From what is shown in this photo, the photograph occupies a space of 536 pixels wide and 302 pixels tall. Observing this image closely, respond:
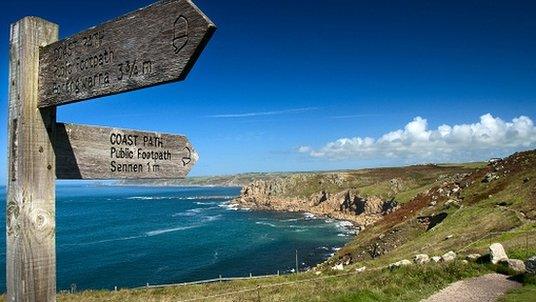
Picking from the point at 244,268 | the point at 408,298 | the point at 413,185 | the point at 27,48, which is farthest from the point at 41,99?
the point at 413,185

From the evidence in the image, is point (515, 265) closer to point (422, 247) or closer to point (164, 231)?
point (422, 247)

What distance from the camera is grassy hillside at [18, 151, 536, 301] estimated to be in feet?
45.5

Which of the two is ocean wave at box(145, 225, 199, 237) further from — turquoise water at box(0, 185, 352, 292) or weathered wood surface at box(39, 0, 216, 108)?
weathered wood surface at box(39, 0, 216, 108)

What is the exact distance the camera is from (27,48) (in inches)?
141

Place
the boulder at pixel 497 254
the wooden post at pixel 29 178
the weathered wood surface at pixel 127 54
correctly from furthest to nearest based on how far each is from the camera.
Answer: the boulder at pixel 497 254 < the wooden post at pixel 29 178 < the weathered wood surface at pixel 127 54

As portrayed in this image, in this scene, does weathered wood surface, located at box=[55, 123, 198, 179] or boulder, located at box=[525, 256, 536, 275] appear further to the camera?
boulder, located at box=[525, 256, 536, 275]

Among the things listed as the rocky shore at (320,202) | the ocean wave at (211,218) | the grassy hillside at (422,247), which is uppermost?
the grassy hillside at (422,247)

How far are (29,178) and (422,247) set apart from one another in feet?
94.6

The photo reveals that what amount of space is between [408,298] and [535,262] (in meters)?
4.67

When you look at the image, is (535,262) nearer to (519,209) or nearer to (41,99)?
(41,99)

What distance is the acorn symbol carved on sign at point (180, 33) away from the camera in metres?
2.94

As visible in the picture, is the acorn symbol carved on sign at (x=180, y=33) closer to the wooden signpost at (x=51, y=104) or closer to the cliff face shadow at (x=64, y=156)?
the wooden signpost at (x=51, y=104)

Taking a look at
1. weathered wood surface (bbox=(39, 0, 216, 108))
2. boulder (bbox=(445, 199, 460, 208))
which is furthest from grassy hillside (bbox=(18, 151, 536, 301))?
weathered wood surface (bbox=(39, 0, 216, 108))

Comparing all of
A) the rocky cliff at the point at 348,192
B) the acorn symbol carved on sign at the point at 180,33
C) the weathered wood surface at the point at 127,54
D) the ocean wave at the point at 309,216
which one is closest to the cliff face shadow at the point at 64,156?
the weathered wood surface at the point at 127,54
